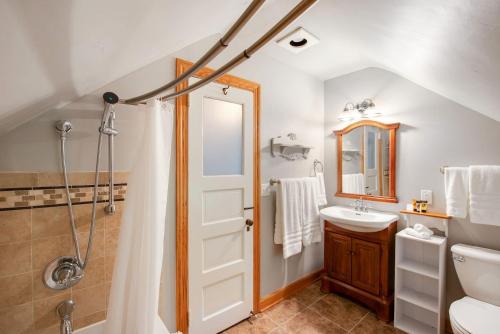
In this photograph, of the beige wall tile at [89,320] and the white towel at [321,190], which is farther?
the white towel at [321,190]

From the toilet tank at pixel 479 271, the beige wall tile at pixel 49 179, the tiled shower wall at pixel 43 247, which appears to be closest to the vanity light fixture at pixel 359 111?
the toilet tank at pixel 479 271

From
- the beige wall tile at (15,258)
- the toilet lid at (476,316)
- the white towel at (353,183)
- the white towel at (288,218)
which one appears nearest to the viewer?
the beige wall tile at (15,258)

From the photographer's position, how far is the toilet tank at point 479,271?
1599mm

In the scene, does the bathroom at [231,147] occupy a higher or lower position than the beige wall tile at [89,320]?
higher

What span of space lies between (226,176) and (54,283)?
1.27m

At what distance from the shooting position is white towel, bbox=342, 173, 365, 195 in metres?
2.62

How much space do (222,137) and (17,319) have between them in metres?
1.65

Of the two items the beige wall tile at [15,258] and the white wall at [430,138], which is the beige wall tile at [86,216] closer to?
the beige wall tile at [15,258]

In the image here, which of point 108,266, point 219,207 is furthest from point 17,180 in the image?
point 219,207

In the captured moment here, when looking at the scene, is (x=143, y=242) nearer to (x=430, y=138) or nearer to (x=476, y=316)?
(x=476, y=316)

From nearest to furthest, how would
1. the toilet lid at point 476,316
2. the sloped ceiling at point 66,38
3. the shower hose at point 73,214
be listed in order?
the sloped ceiling at point 66,38 < the shower hose at point 73,214 < the toilet lid at point 476,316

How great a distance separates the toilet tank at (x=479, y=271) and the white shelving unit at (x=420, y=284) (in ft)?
0.41

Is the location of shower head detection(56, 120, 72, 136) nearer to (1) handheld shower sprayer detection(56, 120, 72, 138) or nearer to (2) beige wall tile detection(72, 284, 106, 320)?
(1) handheld shower sprayer detection(56, 120, 72, 138)

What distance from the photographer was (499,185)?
1.64 metres
